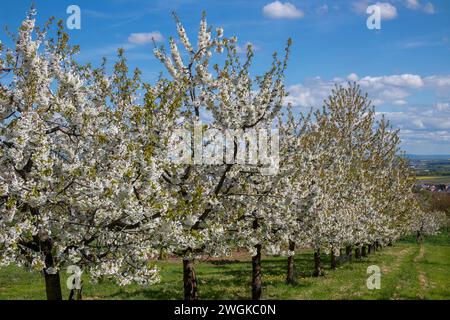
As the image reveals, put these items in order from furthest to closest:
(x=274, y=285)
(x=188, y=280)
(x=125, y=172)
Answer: (x=274, y=285), (x=188, y=280), (x=125, y=172)

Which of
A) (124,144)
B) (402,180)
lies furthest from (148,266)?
(402,180)

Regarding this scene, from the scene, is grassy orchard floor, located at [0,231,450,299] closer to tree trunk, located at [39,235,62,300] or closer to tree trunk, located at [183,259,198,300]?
tree trunk, located at [183,259,198,300]

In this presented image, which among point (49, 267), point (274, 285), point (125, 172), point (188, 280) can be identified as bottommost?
point (274, 285)

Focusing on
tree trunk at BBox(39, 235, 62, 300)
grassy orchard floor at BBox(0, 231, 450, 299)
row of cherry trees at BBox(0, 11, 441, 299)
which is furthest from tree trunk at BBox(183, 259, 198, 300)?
grassy orchard floor at BBox(0, 231, 450, 299)

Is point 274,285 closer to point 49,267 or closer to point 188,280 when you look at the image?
point 188,280

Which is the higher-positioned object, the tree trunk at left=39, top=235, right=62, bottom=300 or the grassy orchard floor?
the tree trunk at left=39, top=235, right=62, bottom=300

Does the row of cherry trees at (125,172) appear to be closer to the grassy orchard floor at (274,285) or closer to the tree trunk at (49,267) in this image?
the tree trunk at (49,267)

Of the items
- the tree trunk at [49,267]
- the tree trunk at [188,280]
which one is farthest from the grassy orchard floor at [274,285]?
the tree trunk at [49,267]

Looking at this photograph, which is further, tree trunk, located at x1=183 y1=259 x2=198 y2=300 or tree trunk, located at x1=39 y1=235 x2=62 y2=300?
tree trunk, located at x1=183 y1=259 x2=198 y2=300

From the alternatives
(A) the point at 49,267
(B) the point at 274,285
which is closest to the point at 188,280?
(A) the point at 49,267

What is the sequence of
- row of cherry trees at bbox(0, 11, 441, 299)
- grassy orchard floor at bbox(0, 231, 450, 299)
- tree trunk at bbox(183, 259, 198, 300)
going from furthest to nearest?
grassy orchard floor at bbox(0, 231, 450, 299)
tree trunk at bbox(183, 259, 198, 300)
row of cherry trees at bbox(0, 11, 441, 299)

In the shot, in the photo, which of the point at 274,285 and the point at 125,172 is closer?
the point at 125,172

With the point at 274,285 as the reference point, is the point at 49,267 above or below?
above
